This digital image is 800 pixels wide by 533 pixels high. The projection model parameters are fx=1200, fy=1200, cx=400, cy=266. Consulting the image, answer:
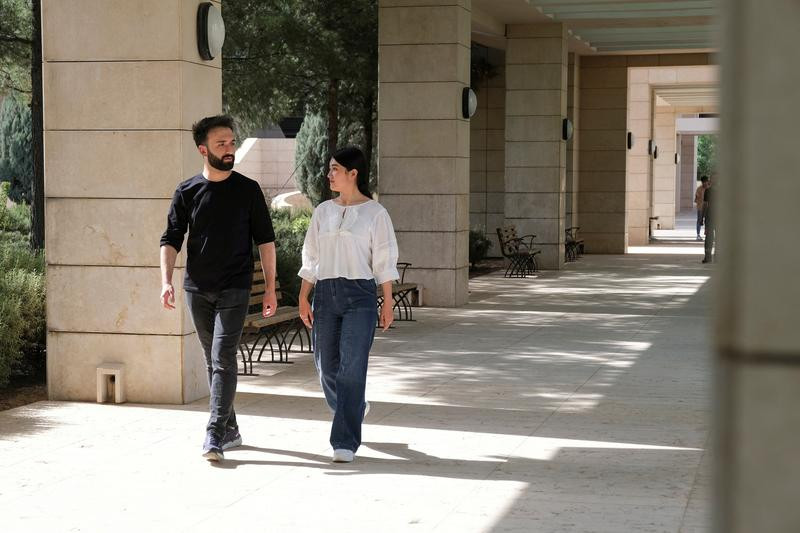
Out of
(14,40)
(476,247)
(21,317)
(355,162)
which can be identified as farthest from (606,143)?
(355,162)

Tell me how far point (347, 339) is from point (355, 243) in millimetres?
538

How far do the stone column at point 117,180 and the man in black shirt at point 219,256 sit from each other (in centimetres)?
161

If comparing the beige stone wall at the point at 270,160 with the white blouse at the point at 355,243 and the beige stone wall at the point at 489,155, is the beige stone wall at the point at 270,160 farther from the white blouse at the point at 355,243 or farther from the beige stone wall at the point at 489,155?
the white blouse at the point at 355,243

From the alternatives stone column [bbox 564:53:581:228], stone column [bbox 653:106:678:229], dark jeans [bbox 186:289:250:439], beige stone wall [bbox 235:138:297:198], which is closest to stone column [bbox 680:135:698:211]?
stone column [bbox 653:106:678:229]

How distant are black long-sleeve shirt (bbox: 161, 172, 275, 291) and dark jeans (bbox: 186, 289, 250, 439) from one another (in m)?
0.07

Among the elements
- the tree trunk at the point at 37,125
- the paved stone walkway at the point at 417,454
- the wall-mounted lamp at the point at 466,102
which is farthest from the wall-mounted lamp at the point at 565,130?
the paved stone walkway at the point at 417,454

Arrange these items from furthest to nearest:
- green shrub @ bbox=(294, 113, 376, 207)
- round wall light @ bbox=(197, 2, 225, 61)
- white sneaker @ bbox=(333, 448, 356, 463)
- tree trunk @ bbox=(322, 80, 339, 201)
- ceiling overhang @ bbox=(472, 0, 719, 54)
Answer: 1. green shrub @ bbox=(294, 113, 376, 207)
2. tree trunk @ bbox=(322, 80, 339, 201)
3. ceiling overhang @ bbox=(472, 0, 719, 54)
4. round wall light @ bbox=(197, 2, 225, 61)
5. white sneaker @ bbox=(333, 448, 356, 463)

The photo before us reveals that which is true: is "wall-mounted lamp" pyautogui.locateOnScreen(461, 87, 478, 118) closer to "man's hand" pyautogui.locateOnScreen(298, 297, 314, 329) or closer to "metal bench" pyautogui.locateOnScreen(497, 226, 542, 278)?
"metal bench" pyautogui.locateOnScreen(497, 226, 542, 278)

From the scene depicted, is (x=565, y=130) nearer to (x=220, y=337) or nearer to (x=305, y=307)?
(x=305, y=307)

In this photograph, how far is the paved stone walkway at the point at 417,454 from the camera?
5523 mm

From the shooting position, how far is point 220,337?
6652 millimetres

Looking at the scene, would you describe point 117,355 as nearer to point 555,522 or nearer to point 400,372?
point 400,372

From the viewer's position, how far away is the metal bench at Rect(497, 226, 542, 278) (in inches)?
846

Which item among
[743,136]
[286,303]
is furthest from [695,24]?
[743,136]
